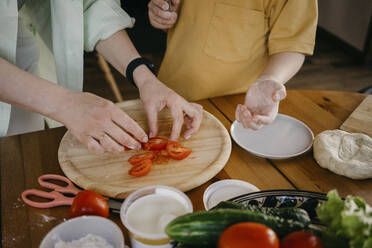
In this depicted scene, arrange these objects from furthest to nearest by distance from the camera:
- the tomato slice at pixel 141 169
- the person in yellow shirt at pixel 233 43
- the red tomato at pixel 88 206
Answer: the person in yellow shirt at pixel 233 43, the tomato slice at pixel 141 169, the red tomato at pixel 88 206

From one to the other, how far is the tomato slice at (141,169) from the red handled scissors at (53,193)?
18 centimetres

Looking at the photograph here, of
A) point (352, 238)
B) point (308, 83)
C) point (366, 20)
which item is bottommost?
point (308, 83)

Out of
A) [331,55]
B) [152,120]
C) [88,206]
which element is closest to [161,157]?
[152,120]

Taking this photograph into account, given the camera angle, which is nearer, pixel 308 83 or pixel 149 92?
pixel 149 92

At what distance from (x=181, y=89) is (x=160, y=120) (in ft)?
1.23

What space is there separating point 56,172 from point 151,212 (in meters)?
0.48

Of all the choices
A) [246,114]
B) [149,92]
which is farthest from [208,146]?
[149,92]

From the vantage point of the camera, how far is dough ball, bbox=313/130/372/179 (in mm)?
1108

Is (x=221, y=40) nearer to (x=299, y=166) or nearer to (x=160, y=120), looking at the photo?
(x=160, y=120)

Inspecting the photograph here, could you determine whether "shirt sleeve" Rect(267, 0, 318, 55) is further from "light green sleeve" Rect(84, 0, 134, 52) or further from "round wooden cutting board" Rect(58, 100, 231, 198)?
"light green sleeve" Rect(84, 0, 134, 52)

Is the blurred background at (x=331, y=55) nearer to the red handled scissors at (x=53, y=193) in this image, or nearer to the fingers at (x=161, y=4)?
the fingers at (x=161, y=4)

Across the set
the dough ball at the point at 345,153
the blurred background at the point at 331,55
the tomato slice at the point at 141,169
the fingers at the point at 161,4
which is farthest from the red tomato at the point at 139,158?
the blurred background at the point at 331,55

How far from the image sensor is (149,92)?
4.39 feet

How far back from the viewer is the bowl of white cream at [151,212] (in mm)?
767
